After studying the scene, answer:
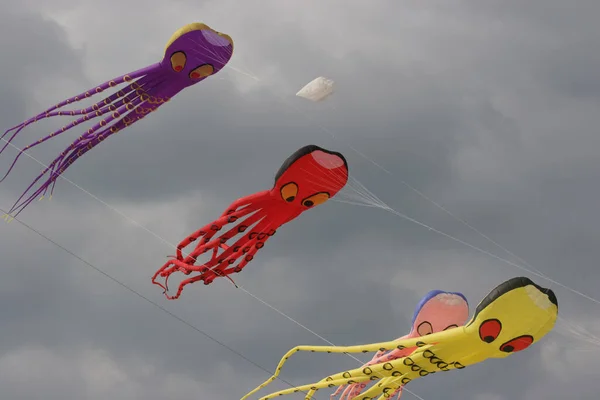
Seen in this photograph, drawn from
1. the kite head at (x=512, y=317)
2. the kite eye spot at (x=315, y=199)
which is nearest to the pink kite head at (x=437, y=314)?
the kite eye spot at (x=315, y=199)

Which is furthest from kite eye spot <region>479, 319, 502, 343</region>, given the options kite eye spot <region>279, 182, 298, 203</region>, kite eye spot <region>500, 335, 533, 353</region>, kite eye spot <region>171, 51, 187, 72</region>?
kite eye spot <region>171, 51, 187, 72</region>

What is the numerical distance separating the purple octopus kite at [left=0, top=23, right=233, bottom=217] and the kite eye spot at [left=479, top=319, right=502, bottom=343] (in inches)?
379

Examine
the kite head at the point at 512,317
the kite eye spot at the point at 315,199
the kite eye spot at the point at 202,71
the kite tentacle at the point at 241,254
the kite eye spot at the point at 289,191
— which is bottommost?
the kite head at the point at 512,317

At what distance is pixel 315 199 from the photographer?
2642 centimetres

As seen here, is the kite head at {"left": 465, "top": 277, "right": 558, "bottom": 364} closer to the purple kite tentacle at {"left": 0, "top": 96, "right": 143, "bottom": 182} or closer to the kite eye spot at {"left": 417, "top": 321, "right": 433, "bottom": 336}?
the kite eye spot at {"left": 417, "top": 321, "right": 433, "bottom": 336}

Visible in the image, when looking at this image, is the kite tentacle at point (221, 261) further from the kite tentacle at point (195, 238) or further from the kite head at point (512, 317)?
the kite head at point (512, 317)

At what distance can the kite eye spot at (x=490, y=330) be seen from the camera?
21562mm

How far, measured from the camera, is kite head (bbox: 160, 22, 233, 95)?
26567 millimetres

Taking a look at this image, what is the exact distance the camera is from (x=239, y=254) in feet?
85.9

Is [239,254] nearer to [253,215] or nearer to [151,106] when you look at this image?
[253,215]

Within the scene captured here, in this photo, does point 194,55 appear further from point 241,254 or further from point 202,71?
point 241,254

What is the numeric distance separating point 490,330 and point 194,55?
9882mm

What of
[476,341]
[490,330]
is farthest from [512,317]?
[476,341]

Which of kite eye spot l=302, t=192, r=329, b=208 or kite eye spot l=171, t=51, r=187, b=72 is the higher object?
kite eye spot l=171, t=51, r=187, b=72
